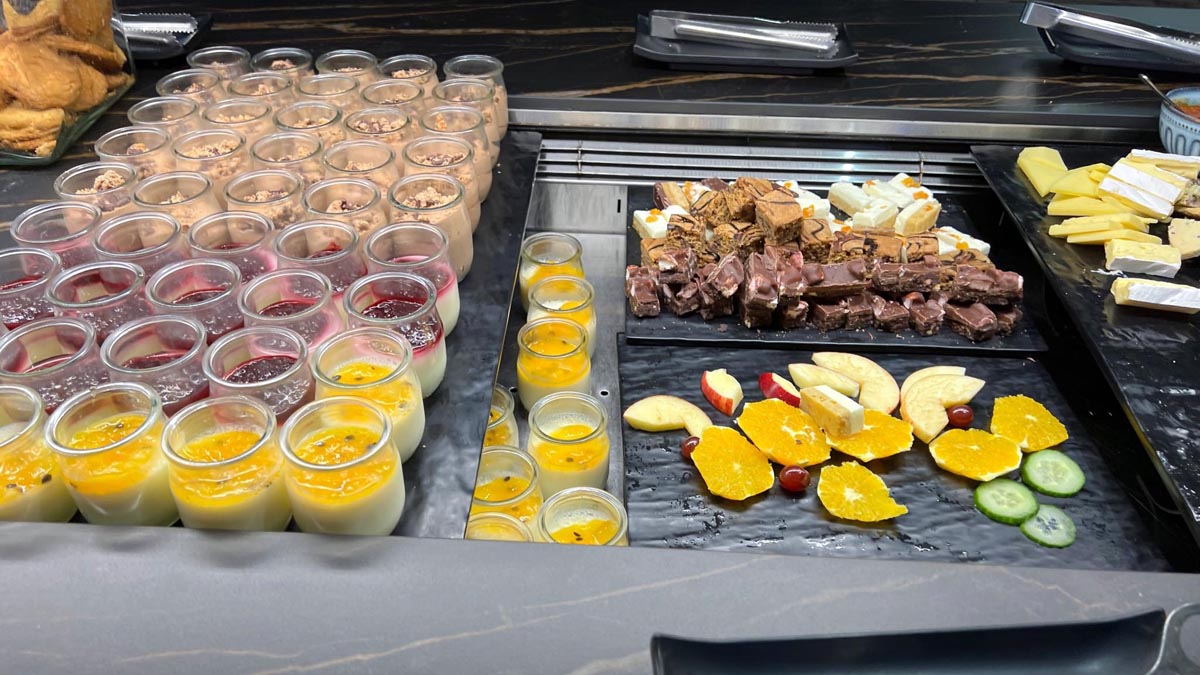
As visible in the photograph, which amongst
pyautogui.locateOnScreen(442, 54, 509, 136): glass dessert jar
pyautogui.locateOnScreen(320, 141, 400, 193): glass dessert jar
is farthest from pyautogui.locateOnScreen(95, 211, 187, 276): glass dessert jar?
pyautogui.locateOnScreen(442, 54, 509, 136): glass dessert jar

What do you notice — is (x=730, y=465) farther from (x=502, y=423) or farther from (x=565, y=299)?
(x=565, y=299)

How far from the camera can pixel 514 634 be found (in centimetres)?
113

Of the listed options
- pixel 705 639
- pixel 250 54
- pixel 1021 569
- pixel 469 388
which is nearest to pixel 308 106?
pixel 250 54

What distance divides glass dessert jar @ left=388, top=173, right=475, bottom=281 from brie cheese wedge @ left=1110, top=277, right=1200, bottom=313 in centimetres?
183

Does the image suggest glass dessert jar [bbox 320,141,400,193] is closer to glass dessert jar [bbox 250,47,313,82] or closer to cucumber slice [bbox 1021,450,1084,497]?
glass dessert jar [bbox 250,47,313,82]

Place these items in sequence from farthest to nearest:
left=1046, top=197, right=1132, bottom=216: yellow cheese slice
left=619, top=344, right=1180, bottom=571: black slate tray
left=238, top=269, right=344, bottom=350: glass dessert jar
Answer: left=1046, top=197, right=1132, bottom=216: yellow cheese slice < left=619, top=344, right=1180, bottom=571: black slate tray < left=238, top=269, right=344, bottom=350: glass dessert jar

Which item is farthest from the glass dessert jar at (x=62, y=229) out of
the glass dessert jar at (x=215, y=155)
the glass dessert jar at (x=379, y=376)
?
the glass dessert jar at (x=379, y=376)

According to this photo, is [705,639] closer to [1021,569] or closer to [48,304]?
[1021,569]

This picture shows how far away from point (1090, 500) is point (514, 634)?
5.35 ft

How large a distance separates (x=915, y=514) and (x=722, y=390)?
590 mm

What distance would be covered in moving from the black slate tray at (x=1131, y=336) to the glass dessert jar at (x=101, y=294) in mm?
2222

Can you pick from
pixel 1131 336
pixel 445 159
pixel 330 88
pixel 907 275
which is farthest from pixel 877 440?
pixel 330 88

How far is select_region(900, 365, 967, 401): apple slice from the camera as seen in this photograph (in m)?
2.38

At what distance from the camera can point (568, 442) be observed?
75.4 inches
